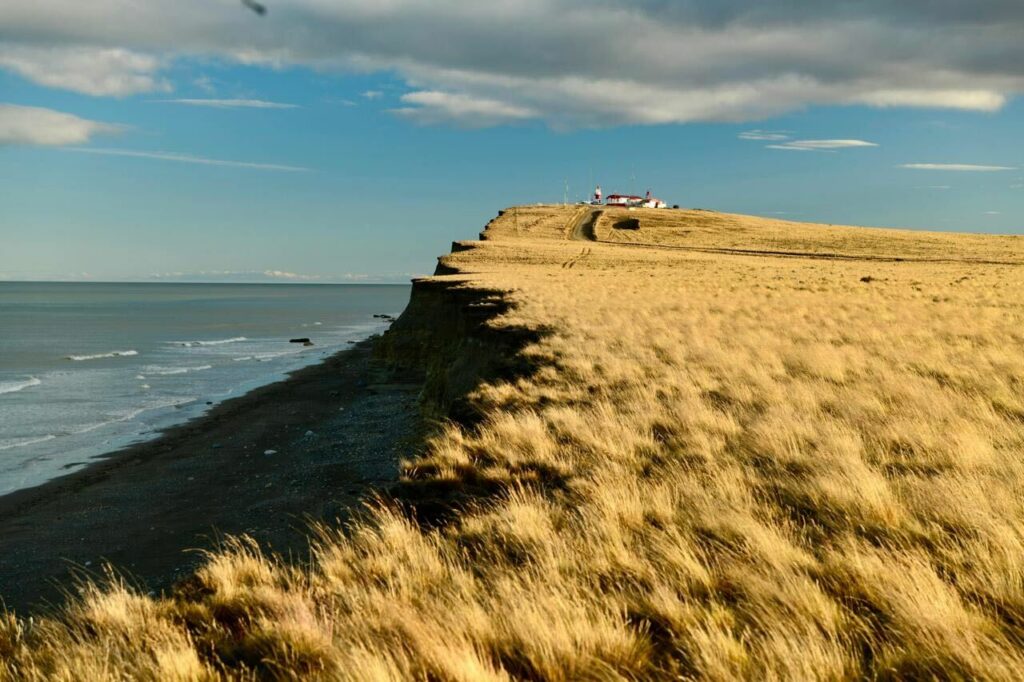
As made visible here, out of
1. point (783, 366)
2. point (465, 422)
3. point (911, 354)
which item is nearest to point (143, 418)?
point (465, 422)

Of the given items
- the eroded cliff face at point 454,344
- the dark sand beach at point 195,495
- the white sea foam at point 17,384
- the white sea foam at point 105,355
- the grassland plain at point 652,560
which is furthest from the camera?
the white sea foam at point 105,355

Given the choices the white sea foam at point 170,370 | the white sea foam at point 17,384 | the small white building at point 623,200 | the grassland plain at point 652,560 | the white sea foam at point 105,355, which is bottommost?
the white sea foam at point 170,370

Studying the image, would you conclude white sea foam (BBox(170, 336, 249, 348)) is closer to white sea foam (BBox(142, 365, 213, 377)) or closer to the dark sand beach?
white sea foam (BBox(142, 365, 213, 377))

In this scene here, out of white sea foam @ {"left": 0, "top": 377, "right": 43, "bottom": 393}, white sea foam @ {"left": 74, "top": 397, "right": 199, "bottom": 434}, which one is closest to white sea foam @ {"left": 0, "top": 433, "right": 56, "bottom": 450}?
white sea foam @ {"left": 74, "top": 397, "right": 199, "bottom": 434}

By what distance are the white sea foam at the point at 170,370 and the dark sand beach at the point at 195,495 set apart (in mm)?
13972

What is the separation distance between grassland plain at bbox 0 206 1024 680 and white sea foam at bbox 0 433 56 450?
1710cm

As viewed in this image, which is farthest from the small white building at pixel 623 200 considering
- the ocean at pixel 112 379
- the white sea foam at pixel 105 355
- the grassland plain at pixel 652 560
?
the grassland plain at pixel 652 560

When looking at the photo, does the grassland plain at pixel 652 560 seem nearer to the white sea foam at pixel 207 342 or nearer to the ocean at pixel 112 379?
the ocean at pixel 112 379

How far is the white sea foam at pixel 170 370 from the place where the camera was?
1475 inches

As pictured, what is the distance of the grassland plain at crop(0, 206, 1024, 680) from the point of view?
3406 mm

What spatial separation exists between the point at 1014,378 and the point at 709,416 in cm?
542

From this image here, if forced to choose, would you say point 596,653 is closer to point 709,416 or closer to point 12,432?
point 709,416

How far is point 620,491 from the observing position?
5516mm

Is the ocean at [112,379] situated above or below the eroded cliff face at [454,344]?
below
